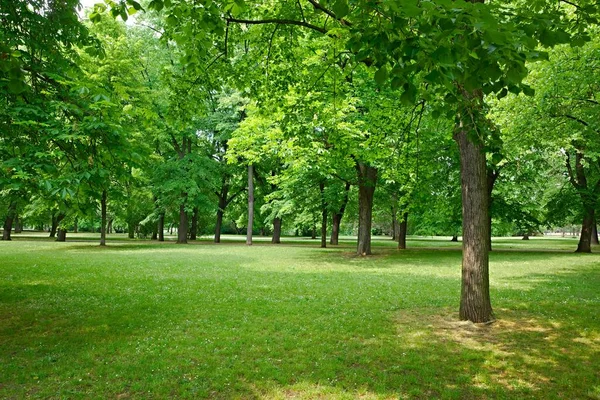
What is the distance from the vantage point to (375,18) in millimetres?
3445

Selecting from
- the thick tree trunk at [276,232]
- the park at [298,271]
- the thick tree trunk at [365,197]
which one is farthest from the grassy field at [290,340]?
the thick tree trunk at [276,232]

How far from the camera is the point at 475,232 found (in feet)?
25.4

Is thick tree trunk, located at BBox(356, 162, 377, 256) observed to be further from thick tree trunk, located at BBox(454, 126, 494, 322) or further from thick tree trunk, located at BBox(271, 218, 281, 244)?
thick tree trunk, located at BBox(271, 218, 281, 244)

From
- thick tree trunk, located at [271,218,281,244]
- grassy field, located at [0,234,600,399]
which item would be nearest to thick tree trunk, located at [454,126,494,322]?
grassy field, located at [0,234,600,399]

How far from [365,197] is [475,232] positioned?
15.2 metres

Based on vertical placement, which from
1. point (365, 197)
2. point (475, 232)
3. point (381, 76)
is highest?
point (365, 197)

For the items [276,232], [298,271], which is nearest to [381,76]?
[298,271]

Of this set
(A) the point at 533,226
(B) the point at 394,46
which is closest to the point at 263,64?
(B) the point at 394,46

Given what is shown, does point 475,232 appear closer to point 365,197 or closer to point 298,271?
point 298,271

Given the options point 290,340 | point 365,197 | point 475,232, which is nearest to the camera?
point 290,340

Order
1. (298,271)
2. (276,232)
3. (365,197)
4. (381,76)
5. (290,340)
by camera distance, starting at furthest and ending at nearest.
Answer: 1. (276,232)
2. (365,197)
3. (298,271)
4. (290,340)
5. (381,76)

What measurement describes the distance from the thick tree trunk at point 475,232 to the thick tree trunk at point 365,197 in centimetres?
1414

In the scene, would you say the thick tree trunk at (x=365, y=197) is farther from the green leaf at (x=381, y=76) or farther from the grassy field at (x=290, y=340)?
the green leaf at (x=381, y=76)

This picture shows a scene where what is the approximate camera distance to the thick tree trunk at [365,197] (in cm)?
2241
